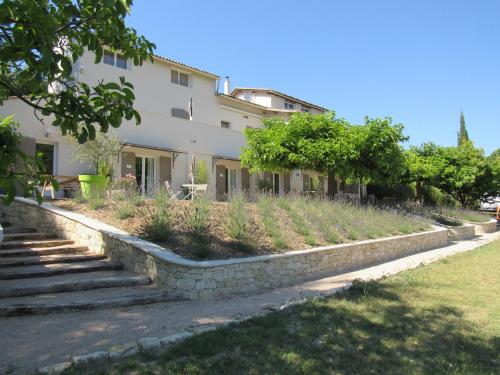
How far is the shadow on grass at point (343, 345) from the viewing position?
393cm

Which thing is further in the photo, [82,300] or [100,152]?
[100,152]

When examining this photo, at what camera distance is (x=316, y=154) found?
16.2m

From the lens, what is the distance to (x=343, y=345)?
4492mm

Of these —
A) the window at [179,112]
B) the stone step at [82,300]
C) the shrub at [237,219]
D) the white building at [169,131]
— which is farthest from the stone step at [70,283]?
the window at [179,112]

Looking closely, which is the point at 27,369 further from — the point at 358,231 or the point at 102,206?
the point at 358,231

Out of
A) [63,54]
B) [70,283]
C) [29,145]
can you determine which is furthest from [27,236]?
[63,54]

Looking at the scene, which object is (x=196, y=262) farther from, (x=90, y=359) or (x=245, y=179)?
(x=245, y=179)

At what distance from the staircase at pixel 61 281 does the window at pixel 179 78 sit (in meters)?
17.2

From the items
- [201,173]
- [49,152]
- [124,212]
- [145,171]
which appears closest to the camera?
[124,212]

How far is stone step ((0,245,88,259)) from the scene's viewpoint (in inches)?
310

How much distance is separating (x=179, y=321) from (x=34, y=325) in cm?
172

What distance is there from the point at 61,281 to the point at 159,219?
7.54 ft

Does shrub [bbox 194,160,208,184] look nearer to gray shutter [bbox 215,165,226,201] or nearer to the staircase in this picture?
gray shutter [bbox 215,165,226,201]

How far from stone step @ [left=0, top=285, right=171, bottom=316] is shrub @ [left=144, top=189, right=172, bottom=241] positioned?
1295mm
